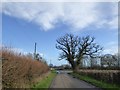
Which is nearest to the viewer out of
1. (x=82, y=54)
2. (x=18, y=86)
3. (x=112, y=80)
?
(x=18, y=86)

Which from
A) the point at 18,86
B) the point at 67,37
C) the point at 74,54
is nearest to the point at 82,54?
the point at 74,54

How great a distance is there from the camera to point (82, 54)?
80000 millimetres

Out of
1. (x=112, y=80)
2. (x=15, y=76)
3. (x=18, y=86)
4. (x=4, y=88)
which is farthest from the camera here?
(x=112, y=80)

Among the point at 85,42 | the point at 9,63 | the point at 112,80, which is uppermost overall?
the point at 85,42

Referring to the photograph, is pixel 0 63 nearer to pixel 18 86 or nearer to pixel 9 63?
pixel 9 63

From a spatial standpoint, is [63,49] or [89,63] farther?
[89,63]

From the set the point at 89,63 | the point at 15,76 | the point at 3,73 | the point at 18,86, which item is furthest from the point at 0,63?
the point at 89,63

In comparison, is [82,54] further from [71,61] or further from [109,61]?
[109,61]

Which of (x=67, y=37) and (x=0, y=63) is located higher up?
(x=67, y=37)

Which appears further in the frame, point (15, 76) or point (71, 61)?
point (71, 61)

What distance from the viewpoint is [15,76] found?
45.9 ft

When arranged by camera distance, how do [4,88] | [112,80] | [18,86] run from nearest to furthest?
[4,88] < [18,86] < [112,80]

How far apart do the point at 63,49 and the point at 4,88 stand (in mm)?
70356

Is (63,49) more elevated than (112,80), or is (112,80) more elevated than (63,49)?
(63,49)
